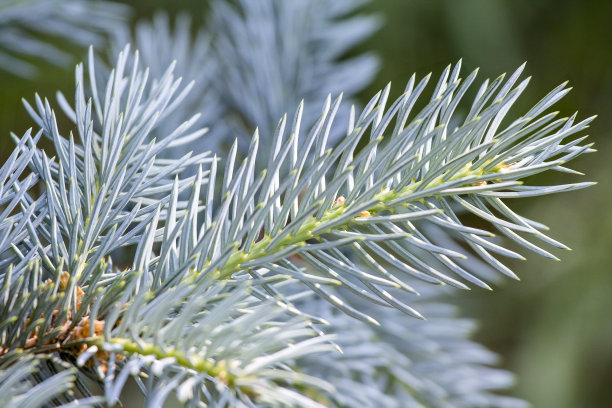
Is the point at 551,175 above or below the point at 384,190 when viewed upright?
above

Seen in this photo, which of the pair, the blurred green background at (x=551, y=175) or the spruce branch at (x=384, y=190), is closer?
the spruce branch at (x=384, y=190)

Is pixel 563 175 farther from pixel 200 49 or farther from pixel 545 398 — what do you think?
pixel 200 49

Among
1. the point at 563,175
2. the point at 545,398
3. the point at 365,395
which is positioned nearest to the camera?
the point at 365,395

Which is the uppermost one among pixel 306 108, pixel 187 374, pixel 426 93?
pixel 426 93

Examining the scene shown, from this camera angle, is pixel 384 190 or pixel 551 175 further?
pixel 551 175

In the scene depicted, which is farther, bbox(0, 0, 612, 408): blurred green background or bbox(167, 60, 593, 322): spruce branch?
bbox(0, 0, 612, 408): blurred green background

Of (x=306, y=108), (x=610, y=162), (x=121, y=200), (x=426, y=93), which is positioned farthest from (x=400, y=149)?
(x=610, y=162)

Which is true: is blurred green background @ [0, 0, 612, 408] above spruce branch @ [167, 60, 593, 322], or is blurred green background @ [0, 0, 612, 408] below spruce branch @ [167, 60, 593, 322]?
above

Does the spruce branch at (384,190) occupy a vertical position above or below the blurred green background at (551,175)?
below
